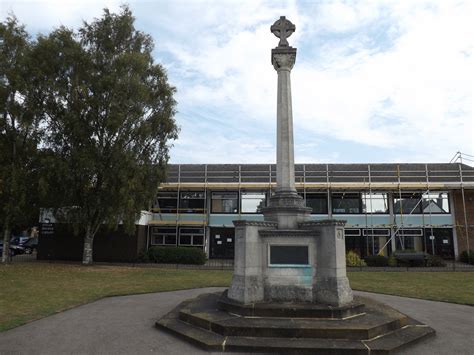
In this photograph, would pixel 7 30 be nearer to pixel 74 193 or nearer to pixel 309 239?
pixel 74 193

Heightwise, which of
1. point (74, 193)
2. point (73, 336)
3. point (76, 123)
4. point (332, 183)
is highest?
point (76, 123)

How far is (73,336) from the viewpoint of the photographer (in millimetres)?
7340

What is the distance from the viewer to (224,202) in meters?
31.1

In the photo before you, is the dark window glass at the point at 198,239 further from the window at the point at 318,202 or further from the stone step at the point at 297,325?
the stone step at the point at 297,325

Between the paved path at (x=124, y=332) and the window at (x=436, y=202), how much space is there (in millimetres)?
20431

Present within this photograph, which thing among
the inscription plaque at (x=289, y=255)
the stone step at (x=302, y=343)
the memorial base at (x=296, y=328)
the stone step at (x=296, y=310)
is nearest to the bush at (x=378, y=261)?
the memorial base at (x=296, y=328)

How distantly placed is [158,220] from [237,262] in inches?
890

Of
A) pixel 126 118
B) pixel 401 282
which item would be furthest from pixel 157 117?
pixel 401 282

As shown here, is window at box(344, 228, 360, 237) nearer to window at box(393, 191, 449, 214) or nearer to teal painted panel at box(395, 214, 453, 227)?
teal painted panel at box(395, 214, 453, 227)

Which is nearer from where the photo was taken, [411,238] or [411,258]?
[411,258]

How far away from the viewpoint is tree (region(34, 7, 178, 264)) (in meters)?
21.3

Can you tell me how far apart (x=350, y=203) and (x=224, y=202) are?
33.9ft

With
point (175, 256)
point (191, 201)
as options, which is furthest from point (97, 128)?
point (191, 201)

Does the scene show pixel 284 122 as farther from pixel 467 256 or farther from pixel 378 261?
pixel 467 256
